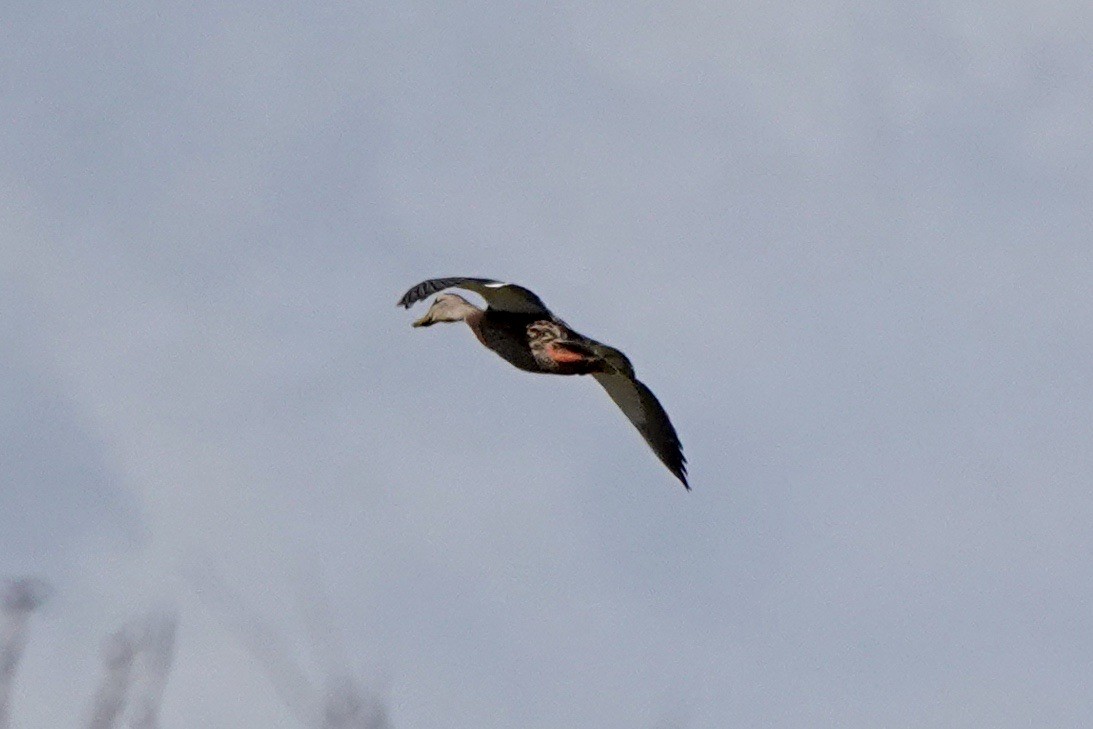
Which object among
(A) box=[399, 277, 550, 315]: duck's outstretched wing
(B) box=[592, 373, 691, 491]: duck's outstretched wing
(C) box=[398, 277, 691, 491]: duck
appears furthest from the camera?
(B) box=[592, 373, 691, 491]: duck's outstretched wing

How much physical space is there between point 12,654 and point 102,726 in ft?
1.17

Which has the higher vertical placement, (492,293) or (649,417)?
(492,293)

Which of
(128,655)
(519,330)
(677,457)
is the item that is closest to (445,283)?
(519,330)

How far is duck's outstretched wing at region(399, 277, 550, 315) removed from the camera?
18562mm

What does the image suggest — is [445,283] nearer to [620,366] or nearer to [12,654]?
[620,366]

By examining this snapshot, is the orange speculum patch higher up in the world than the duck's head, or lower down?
lower down

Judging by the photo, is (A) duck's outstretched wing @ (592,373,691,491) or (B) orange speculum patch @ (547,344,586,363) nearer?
(B) orange speculum patch @ (547,344,586,363)

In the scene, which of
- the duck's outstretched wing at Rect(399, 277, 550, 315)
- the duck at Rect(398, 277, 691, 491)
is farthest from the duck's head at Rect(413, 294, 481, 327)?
the duck's outstretched wing at Rect(399, 277, 550, 315)

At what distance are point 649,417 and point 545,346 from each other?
2108mm

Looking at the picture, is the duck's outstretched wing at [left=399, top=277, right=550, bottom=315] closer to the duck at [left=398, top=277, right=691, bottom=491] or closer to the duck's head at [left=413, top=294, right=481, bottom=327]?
the duck at [left=398, top=277, right=691, bottom=491]

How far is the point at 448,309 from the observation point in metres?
22.3

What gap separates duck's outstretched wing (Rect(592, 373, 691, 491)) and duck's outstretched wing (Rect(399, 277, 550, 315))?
1.52 meters

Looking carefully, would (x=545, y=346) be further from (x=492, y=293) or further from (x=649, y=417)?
(x=649, y=417)

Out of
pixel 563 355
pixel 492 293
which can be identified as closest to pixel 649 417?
pixel 563 355
